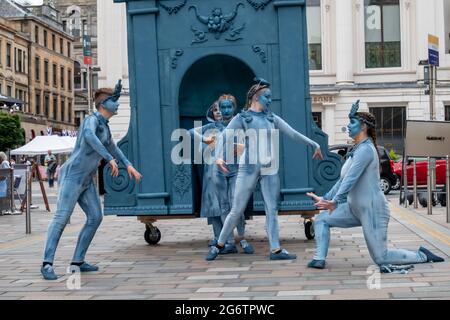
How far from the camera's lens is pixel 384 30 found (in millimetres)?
43219

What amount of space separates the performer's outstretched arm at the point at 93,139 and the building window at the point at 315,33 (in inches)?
1440

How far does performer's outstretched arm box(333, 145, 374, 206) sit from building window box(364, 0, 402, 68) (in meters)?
36.9

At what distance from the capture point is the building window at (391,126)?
42.2 metres

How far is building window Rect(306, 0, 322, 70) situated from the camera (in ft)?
143

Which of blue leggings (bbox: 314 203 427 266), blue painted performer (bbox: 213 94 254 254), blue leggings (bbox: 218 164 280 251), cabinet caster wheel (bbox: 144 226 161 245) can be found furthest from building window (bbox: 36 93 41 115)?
blue leggings (bbox: 314 203 427 266)

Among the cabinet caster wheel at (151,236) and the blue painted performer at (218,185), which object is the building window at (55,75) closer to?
the cabinet caster wheel at (151,236)

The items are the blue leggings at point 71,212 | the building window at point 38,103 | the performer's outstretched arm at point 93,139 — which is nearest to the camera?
the performer's outstretched arm at point 93,139

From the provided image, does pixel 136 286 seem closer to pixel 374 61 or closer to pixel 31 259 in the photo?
pixel 31 259

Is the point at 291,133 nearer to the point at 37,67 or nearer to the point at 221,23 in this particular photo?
the point at 221,23

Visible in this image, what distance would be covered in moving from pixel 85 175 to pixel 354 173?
2557mm

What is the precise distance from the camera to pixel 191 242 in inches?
435

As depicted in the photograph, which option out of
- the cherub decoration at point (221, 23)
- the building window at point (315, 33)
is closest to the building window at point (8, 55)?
the building window at point (315, 33)

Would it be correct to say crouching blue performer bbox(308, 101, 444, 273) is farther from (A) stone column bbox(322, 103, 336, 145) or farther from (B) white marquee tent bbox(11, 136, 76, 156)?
(A) stone column bbox(322, 103, 336, 145)

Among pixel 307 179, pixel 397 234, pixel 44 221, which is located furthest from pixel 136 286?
pixel 44 221
